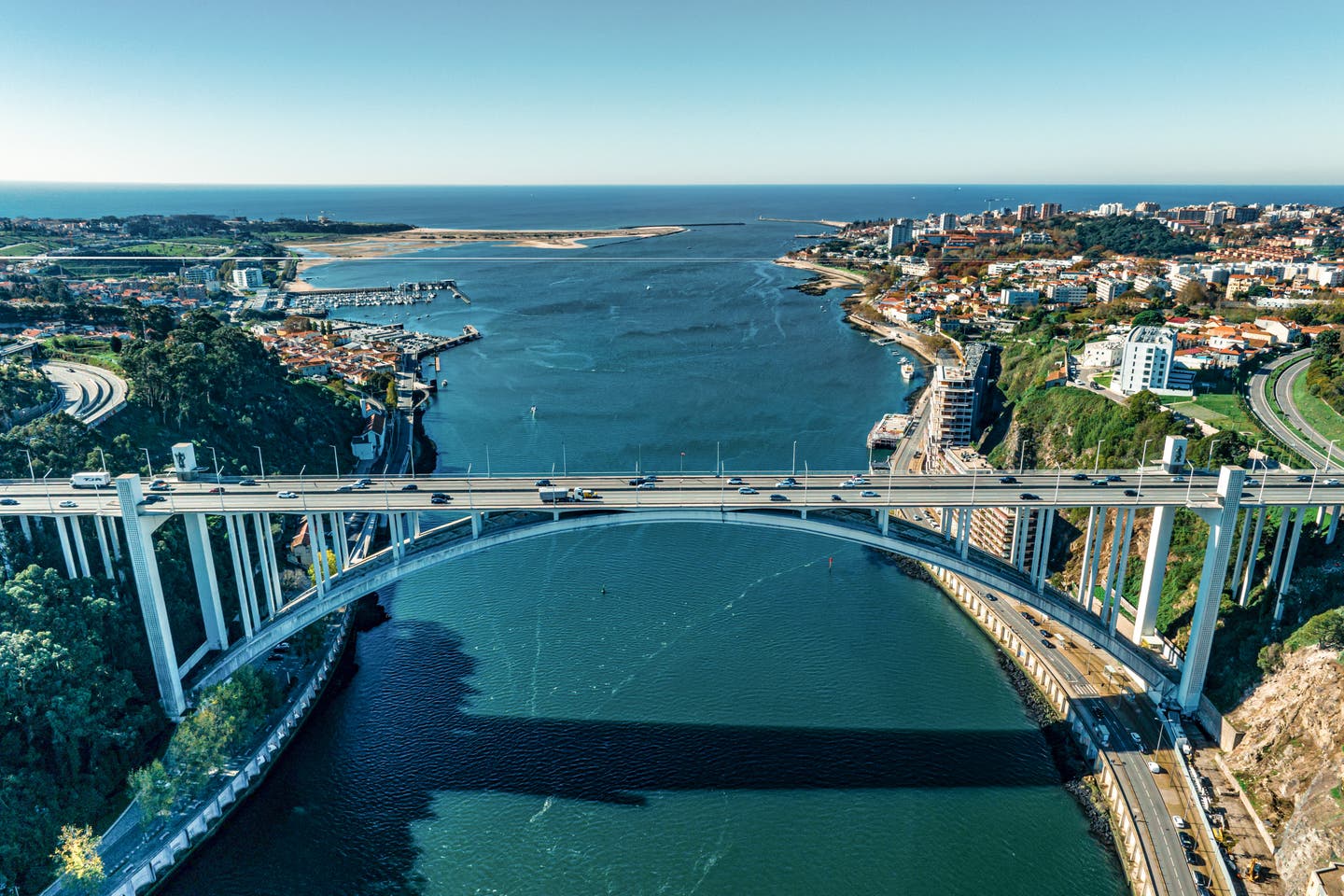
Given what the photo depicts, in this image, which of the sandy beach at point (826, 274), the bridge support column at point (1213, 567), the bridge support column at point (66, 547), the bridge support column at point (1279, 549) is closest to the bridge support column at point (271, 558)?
the bridge support column at point (66, 547)

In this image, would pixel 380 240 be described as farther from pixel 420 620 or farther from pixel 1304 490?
pixel 1304 490

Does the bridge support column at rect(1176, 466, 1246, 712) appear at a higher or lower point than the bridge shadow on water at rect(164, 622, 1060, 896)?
higher

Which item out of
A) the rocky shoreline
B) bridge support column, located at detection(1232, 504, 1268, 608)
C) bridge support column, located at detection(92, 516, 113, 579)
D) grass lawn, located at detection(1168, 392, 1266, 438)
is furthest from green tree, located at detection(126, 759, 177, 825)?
grass lawn, located at detection(1168, 392, 1266, 438)

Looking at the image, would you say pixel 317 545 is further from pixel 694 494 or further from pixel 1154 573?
pixel 1154 573

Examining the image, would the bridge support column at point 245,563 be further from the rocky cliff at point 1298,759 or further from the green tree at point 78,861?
the rocky cliff at point 1298,759

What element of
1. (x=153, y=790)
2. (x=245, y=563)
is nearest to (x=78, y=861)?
(x=153, y=790)

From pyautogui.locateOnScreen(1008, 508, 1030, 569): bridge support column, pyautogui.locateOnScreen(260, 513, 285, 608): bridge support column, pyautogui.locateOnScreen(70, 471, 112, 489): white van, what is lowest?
pyautogui.locateOnScreen(1008, 508, 1030, 569): bridge support column

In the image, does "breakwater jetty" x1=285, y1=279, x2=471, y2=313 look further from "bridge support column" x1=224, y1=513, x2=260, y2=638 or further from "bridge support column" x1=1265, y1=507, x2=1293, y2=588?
"bridge support column" x1=1265, y1=507, x2=1293, y2=588
